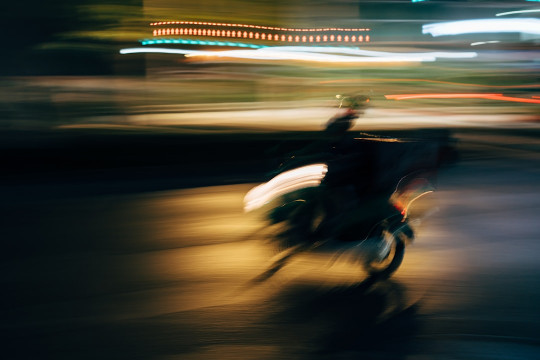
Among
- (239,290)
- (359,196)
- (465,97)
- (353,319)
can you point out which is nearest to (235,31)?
(465,97)

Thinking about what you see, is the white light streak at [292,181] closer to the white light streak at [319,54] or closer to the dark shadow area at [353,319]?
the dark shadow area at [353,319]

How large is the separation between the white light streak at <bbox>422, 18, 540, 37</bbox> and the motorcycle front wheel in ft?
49.8

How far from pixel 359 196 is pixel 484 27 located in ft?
53.1

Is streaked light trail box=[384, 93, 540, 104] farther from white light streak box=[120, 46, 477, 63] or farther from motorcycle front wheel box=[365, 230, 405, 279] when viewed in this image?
motorcycle front wheel box=[365, 230, 405, 279]

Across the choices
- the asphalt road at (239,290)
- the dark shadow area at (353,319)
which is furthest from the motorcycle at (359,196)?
the dark shadow area at (353,319)

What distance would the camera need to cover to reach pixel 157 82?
16.7 metres

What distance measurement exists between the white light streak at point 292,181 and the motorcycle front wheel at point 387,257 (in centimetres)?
93

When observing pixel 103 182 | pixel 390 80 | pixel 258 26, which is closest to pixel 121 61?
pixel 258 26

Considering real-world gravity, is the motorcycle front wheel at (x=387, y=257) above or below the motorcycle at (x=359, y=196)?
below

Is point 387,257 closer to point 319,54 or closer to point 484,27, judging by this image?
point 319,54

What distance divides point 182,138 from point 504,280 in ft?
32.1

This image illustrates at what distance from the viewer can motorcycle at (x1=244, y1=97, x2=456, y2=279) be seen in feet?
19.7

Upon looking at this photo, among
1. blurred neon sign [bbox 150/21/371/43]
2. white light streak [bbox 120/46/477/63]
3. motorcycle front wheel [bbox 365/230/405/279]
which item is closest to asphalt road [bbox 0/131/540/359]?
motorcycle front wheel [bbox 365/230/405/279]

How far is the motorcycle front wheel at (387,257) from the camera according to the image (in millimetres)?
5840
